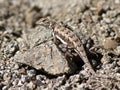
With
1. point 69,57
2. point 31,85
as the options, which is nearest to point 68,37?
point 69,57

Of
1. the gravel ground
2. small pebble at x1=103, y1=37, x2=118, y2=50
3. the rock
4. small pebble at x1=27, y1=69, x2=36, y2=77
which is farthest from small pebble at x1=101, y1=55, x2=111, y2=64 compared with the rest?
small pebble at x1=27, y1=69, x2=36, y2=77

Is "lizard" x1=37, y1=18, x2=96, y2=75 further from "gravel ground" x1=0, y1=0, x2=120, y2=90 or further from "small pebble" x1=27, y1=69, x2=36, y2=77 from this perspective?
"small pebble" x1=27, y1=69, x2=36, y2=77

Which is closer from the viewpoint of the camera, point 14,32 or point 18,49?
point 18,49

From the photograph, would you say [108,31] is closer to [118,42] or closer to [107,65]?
[118,42]

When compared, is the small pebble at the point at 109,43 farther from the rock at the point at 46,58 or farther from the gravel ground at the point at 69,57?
the rock at the point at 46,58

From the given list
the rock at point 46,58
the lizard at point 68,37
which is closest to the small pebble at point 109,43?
the lizard at point 68,37

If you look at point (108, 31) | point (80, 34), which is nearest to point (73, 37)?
point (80, 34)
